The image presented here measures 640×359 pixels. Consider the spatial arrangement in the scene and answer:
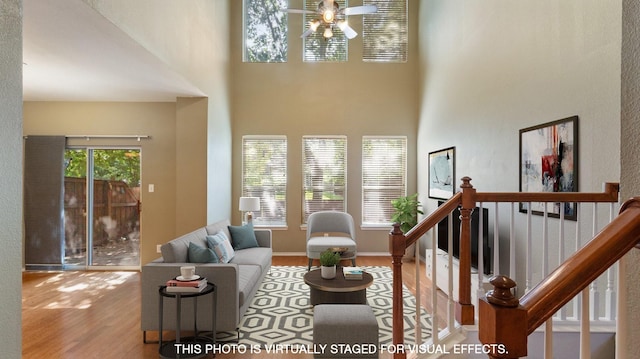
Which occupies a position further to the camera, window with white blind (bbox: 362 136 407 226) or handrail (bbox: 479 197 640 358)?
window with white blind (bbox: 362 136 407 226)

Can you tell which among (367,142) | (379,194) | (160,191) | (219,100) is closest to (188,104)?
(219,100)

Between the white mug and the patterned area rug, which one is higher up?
the white mug

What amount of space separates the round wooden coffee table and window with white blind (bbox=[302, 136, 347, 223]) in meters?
2.95

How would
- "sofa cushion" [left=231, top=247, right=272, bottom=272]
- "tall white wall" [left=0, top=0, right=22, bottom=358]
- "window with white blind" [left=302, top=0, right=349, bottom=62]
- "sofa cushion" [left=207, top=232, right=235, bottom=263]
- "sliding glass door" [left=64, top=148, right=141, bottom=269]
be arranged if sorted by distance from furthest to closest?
"window with white blind" [left=302, top=0, right=349, bottom=62] → "sliding glass door" [left=64, top=148, right=141, bottom=269] → "sofa cushion" [left=231, top=247, right=272, bottom=272] → "sofa cushion" [left=207, top=232, right=235, bottom=263] → "tall white wall" [left=0, top=0, right=22, bottom=358]

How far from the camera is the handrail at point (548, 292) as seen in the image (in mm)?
803

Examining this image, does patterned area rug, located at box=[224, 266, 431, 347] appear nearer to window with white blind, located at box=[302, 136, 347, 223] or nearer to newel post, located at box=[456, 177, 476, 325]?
newel post, located at box=[456, 177, 476, 325]

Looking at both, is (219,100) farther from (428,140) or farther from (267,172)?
(428,140)

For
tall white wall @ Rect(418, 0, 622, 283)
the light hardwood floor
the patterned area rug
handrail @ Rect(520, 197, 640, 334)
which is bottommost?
the light hardwood floor

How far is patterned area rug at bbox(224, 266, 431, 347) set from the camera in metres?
3.23

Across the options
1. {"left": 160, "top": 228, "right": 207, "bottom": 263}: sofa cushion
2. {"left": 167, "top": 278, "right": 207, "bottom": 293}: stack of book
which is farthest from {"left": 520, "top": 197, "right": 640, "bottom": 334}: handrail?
{"left": 160, "top": 228, "right": 207, "bottom": 263}: sofa cushion

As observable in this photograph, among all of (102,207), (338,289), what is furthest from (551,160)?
(102,207)

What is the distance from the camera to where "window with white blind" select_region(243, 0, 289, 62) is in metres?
6.82

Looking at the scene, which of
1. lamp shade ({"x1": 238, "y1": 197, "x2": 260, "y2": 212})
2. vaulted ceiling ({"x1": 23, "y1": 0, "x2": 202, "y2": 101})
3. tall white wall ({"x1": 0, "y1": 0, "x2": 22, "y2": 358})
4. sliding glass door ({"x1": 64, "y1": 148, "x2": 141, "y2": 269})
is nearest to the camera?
tall white wall ({"x1": 0, "y1": 0, "x2": 22, "y2": 358})

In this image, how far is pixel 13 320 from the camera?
1.68 meters
